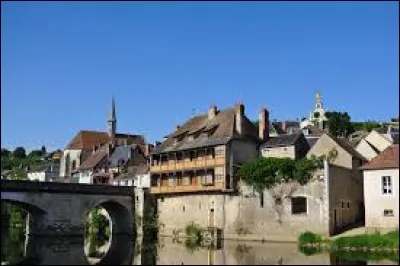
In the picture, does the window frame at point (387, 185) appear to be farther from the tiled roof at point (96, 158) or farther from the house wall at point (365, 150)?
the tiled roof at point (96, 158)

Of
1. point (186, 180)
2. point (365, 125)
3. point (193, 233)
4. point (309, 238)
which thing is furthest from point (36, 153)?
point (309, 238)

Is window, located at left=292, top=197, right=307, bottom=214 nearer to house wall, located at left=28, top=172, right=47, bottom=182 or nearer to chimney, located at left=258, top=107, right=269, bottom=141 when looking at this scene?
chimney, located at left=258, top=107, right=269, bottom=141

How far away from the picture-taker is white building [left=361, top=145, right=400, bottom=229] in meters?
36.2

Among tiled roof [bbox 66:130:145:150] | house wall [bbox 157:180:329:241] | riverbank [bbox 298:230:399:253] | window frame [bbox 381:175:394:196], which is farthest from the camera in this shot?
tiled roof [bbox 66:130:145:150]

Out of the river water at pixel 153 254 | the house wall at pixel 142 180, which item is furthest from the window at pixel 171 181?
the house wall at pixel 142 180

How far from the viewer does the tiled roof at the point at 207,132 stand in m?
46.1

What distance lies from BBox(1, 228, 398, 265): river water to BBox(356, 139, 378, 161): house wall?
12182 millimetres

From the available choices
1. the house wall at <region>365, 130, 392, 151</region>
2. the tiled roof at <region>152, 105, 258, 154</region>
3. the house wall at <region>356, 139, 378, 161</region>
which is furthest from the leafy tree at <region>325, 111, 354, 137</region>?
the tiled roof at <region>152, 105, 258, 154</region>

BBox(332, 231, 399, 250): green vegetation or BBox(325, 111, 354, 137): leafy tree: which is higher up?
BBox(325, 111, 354, 137): leafy tree

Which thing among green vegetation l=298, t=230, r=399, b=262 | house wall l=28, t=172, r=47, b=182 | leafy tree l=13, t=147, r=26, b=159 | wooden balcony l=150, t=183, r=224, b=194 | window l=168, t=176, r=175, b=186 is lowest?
green vegetation l=298, t=230, r=399, b=262

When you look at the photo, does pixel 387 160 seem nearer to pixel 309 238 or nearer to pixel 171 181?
pixel 309 238

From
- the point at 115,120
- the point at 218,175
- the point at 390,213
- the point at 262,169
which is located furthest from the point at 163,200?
the point at 115,120

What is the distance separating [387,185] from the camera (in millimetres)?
36688

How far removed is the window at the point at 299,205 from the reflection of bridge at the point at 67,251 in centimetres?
1174
